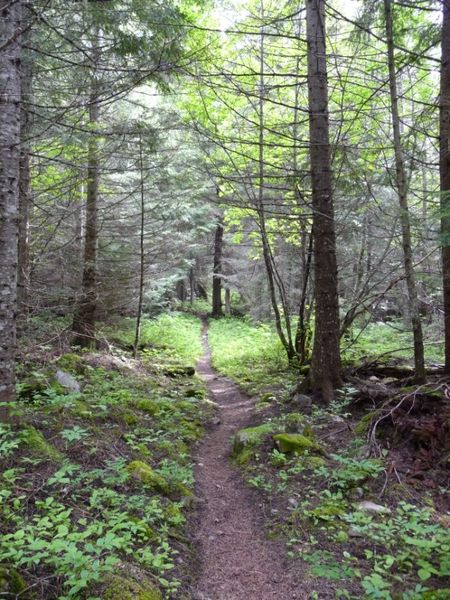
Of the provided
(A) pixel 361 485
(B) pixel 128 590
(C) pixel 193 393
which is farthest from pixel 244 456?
(C) pixel 193 393

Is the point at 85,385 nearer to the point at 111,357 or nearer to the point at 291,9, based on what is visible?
the point at 111,357

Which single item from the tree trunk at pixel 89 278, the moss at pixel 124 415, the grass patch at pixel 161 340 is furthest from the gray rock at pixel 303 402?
the grass patch at pixel 161 340

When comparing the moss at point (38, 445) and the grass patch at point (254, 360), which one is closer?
the moss at point (38, 445)

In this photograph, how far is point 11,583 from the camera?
2328 millimetres

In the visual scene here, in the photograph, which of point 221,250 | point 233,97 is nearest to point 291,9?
point 233,97

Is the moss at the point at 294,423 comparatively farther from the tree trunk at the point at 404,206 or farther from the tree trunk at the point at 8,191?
the tree trunk at the point at 8,191

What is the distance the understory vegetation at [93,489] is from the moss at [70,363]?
0.04m

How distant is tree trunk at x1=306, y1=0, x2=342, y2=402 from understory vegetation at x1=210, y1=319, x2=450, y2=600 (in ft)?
1.97

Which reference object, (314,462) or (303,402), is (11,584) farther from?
(303,402)

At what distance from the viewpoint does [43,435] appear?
450cm

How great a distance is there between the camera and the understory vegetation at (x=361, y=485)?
3016 mm

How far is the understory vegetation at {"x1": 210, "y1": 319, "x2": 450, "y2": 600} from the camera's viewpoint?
3.02 m

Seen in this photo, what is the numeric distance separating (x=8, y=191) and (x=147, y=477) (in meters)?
3.43

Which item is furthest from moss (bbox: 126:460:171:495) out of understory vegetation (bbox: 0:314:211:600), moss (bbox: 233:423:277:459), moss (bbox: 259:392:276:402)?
moss (bbox: 259:392:276:402)
